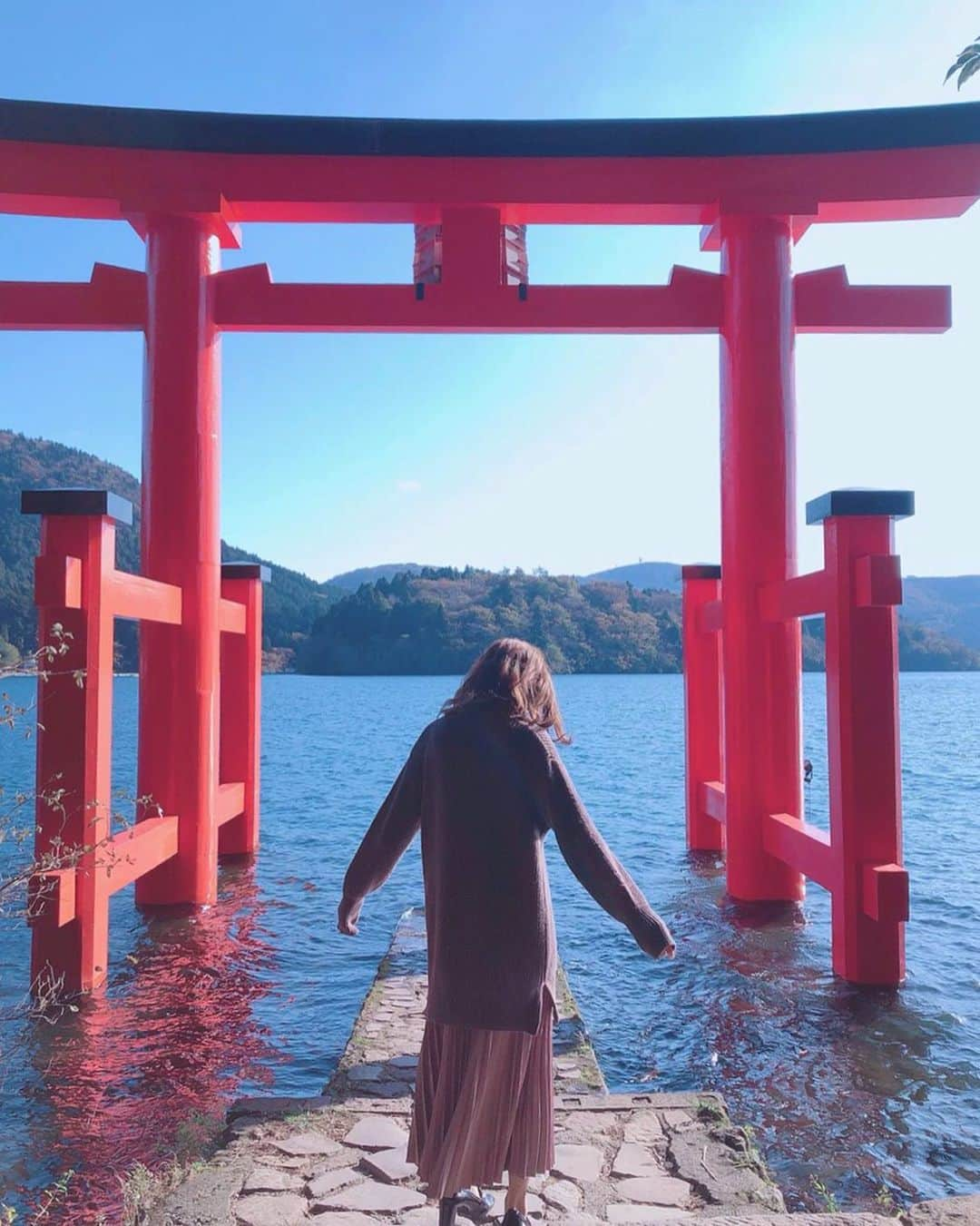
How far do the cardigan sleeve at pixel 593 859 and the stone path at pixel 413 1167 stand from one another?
64cm

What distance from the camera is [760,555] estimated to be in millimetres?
6871

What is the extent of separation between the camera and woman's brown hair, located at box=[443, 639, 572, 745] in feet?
8.55

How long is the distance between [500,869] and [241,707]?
6.79 m

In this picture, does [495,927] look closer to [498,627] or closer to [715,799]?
[715,799]

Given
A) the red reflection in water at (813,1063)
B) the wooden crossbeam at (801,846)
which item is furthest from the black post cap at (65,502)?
the wooden crossbeam at (801,846)

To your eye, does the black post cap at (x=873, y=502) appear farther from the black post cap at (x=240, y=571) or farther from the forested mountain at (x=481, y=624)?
the forested mountain at (x=481, y=624)

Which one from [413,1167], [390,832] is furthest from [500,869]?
[413,1167]

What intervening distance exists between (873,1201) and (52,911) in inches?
149

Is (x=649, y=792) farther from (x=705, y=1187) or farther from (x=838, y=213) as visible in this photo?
(x=705, y=1187)

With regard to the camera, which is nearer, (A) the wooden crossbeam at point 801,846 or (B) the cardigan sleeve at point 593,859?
(B) the cardigan sleeve at point 593,859

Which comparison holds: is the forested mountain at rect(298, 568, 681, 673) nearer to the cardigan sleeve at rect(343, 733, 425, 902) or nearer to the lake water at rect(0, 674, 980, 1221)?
the lake water at rect(0, 674, 980, 1221)

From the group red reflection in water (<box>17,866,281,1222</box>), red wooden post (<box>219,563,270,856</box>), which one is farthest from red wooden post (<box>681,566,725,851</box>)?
red reflection in water (<box>17,866,281,1222</box>)

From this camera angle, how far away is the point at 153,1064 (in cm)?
448

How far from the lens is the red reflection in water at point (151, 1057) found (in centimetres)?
360
